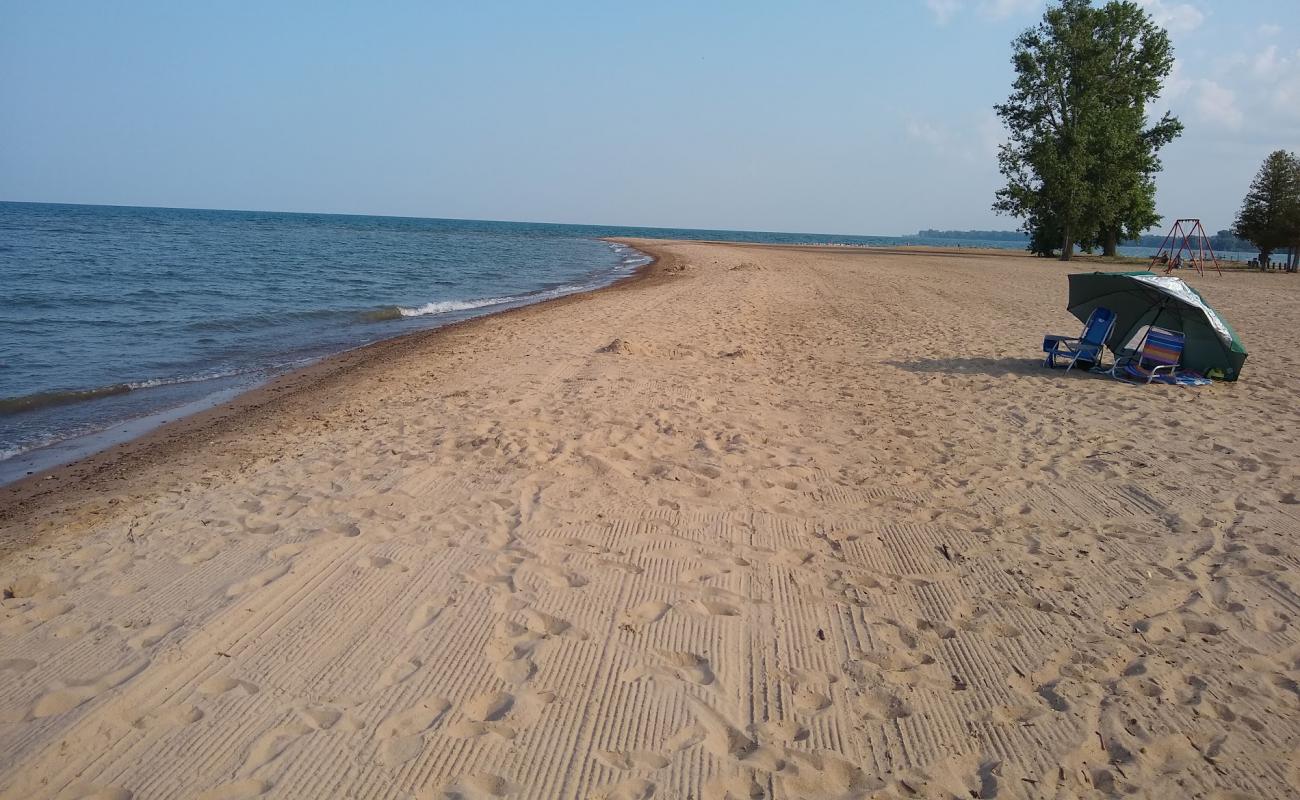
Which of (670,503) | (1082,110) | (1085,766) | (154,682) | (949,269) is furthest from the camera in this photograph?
(1082,110)

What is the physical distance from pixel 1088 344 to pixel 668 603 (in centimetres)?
776

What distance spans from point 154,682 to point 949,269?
30.8 m

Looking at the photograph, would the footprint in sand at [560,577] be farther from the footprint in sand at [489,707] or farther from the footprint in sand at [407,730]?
the footprint in sand at [407,730]

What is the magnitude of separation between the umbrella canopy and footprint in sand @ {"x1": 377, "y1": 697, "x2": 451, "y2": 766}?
9.07m

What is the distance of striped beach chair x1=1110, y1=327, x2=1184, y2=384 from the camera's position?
28.1 ft

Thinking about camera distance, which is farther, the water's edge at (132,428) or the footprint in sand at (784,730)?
the water's edge at (132,428)

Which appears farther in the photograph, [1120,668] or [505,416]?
[505,416]

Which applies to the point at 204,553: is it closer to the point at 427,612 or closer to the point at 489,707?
the point at 427,612

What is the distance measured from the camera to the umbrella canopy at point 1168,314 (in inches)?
333

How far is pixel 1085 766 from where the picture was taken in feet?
8.77

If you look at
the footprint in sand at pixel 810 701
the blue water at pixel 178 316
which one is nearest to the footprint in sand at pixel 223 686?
the footprint in sand at pixel 810 701

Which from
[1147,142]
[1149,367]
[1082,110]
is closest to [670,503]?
[1149,367]

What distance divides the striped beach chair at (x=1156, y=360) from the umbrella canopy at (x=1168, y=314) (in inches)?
7.6

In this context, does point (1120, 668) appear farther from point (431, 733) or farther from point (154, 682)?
point (154, 682)
